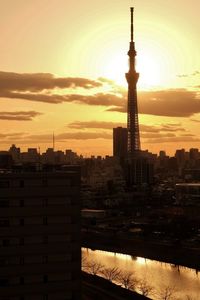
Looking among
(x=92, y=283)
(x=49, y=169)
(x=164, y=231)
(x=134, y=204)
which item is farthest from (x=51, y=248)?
(x=134, y=204)

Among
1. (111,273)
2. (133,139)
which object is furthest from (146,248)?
(133,139)

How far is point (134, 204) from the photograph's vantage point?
1164 inches

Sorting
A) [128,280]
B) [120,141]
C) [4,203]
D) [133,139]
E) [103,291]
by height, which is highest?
[120,141]

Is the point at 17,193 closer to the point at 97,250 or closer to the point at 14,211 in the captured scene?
the point at 14,211

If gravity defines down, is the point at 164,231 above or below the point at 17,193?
below

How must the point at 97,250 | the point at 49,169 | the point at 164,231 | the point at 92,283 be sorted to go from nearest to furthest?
the point at 49,169 < the point at 92,283 < the point at 97,250 < the point at 164,231

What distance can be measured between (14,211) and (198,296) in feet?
22.1

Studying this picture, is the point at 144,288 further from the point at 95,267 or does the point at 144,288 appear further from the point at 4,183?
the point at 4,183

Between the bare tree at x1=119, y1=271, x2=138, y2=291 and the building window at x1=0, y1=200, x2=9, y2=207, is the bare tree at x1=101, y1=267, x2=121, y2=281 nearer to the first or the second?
the bare tree at x1=119, y1=271, x2=138, y2=291

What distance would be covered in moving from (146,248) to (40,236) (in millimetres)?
11853

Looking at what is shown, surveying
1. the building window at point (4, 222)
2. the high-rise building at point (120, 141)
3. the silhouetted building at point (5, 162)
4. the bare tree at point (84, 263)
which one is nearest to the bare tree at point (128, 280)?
the bare tree at point (84, 263)

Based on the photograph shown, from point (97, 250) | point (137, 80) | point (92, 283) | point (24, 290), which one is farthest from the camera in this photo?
point (137, 80)

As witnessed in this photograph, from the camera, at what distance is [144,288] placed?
37.9 feet

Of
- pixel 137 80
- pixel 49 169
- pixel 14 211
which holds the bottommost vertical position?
pixel 14 211
